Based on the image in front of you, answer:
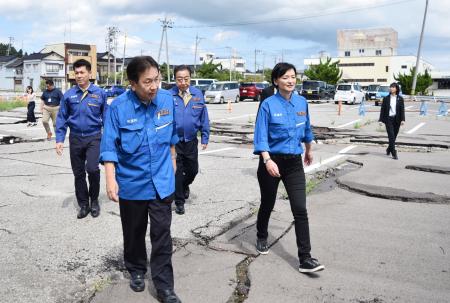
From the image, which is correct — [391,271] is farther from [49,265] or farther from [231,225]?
[49,265]

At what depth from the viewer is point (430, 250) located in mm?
4473

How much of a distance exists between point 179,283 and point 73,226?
2.02 meters

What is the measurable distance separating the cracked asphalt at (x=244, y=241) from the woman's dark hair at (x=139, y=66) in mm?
1654

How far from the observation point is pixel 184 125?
5594 mm

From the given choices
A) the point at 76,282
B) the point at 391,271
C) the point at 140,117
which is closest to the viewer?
the point at 140,117

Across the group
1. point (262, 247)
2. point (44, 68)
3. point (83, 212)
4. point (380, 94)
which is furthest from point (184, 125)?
point (44, 68)

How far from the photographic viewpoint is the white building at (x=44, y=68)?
258ft

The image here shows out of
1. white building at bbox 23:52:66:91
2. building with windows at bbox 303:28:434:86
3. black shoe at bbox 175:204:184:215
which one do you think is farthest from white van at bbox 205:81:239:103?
building with windows at bbox 303:28:434:86

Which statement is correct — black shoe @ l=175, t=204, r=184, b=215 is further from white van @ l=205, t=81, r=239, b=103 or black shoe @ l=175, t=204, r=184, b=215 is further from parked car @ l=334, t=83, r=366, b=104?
parked car @ l=334, t=83, r=366, b=104

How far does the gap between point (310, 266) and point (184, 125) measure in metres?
2.51

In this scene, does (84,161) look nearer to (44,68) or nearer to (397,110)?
(397,110)

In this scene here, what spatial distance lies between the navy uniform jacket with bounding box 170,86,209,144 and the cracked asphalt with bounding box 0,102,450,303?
40.1 inches

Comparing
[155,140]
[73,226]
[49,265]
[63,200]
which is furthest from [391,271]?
[63,200]

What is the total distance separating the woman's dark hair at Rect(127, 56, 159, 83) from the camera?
3.19 metres
